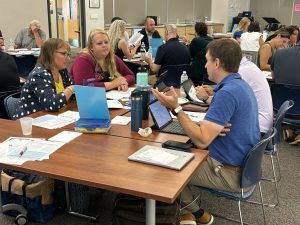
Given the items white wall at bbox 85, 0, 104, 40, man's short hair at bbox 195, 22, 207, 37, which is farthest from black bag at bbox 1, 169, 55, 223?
white wall at bbox 85, 0, 104, 40

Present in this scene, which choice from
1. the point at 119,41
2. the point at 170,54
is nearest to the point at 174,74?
the point at 170,54

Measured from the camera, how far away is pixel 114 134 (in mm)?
2213

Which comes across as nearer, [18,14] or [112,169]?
[112,169]

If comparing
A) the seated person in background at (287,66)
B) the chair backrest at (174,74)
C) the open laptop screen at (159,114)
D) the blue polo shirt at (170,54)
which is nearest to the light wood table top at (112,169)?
the open laptop screen at (159,114)

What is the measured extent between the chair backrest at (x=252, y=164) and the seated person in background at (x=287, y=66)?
6.55ft

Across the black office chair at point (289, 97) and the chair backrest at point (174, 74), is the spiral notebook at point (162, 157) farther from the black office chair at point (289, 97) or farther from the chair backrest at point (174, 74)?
the chair backrest at point (174, 74)

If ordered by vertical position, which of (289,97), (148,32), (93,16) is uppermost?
(93,16)

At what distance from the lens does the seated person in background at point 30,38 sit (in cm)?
643

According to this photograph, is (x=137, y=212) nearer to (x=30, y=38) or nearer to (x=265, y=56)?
(x=265, y=56)

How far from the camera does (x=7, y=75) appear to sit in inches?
149

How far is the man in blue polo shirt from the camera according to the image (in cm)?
196

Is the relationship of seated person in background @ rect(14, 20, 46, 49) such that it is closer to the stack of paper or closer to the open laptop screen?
the stack of paper

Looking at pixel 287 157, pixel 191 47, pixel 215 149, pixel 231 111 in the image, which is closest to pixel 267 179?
pixel 287 157

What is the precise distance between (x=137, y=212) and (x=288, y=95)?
7.55 feet
